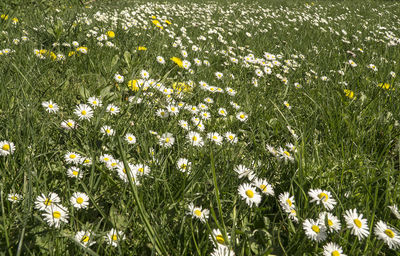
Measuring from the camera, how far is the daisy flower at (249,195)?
1.27 metres

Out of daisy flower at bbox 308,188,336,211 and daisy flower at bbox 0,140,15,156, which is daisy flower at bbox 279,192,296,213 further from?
daisy flower at bbox 0,140,15,156

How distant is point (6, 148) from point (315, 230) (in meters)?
1.46

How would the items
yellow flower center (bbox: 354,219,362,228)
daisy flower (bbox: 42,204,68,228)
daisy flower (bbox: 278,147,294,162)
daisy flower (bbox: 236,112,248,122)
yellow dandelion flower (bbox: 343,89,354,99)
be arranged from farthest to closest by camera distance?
yellow dandelion flower (bbox: 343,89,354,99)
daisy flower (bbox: 236,112,248,122)
daisy flower (bbox: 278,147,294,162)
yellow flower center (bbox: 354,219,362,228)
daisy flower (bbox: 42,204,68,228)

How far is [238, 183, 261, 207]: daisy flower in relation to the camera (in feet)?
4.17

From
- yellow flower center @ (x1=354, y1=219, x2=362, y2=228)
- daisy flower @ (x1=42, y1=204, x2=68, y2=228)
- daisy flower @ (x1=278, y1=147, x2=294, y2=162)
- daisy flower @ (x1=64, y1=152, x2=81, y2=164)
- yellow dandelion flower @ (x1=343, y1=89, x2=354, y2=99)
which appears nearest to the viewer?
daisy flower @ (x1=42, y1=204, x2=68, y2=228)

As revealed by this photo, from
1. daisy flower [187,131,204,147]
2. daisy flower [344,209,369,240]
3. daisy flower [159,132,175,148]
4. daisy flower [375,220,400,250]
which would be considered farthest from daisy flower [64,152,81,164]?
daisy flower [375,220,400,250]

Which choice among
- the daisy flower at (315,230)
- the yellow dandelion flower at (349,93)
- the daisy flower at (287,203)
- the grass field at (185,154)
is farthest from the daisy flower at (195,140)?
the yellow dandelion flower at (349,93)

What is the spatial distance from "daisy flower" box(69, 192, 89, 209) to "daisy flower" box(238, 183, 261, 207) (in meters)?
0.68

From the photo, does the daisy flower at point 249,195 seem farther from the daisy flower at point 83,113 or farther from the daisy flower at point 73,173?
the daisy flower at point 83,113

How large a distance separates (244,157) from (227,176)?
309 mm

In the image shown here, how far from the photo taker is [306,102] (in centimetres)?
261

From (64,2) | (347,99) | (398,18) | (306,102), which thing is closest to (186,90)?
(306,102)

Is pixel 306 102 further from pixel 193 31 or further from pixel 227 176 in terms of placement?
pixel 193 31

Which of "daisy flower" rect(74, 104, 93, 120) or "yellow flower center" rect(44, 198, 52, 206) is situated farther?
"daisy flower" rect(74, 104, 93, 120)
